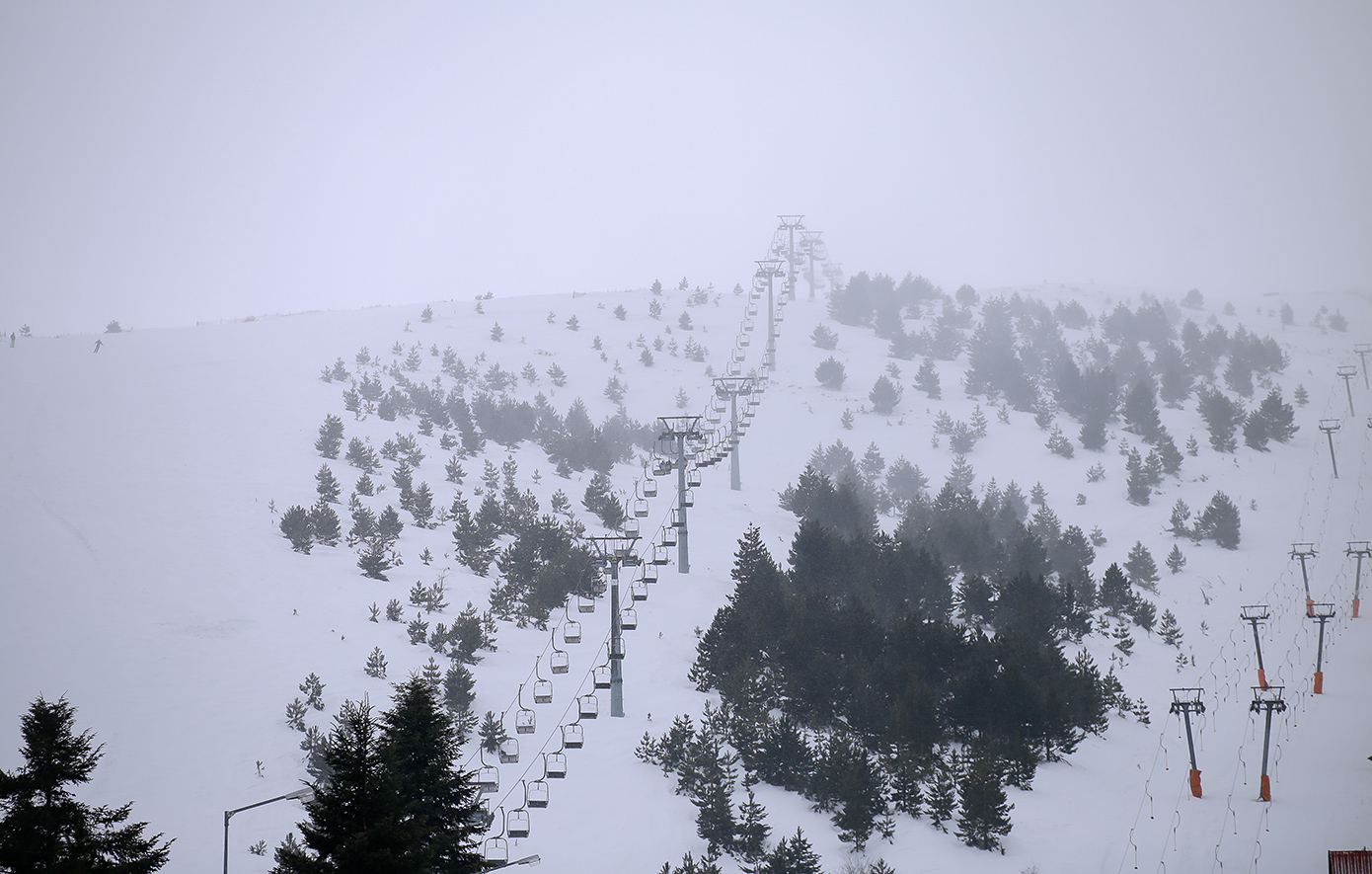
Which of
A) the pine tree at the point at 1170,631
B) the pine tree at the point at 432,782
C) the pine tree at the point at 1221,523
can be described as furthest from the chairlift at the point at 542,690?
the pine tree at the point at 1221,523

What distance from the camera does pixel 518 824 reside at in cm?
2156

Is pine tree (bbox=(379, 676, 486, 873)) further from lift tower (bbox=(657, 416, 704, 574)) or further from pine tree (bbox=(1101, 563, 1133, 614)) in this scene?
pine tree (bbox=(1101, 563, 1133, 614))

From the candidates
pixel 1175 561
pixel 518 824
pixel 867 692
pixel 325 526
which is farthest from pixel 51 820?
pixel 1175 561

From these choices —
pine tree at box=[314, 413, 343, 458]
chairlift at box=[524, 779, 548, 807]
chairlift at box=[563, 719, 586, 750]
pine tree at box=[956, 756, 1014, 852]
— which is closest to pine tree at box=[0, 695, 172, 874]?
chairlift at box=[524, 779, 548, 807]

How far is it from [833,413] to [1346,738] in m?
42.8

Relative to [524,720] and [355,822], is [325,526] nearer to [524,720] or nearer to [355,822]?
[524,720]

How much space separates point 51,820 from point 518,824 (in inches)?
392

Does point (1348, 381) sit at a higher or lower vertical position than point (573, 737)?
higher

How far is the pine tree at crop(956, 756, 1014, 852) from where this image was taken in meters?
22.7

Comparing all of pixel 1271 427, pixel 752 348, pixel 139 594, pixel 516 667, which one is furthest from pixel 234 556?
pixel 1271 427

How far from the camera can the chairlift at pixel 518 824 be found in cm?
2061

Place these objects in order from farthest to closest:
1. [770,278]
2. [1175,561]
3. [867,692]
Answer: [770,278]
[1175,561]
[867,692]

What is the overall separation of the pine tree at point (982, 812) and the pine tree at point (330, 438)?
35914 millimetres

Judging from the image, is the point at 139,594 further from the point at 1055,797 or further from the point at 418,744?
the point at 1055,797
